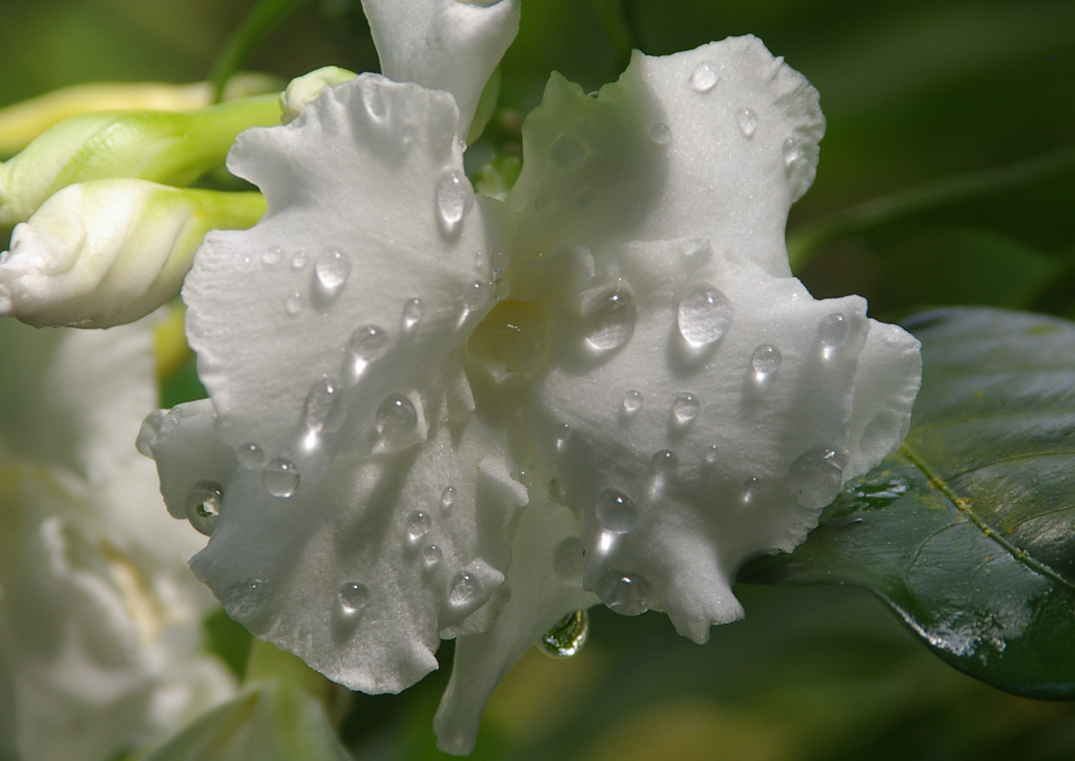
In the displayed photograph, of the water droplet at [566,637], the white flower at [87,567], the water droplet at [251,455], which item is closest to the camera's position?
the water droplet at [251,455]

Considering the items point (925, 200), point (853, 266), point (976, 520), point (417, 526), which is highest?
point (417, 526)

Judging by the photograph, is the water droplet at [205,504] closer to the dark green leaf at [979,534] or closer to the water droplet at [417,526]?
the water droplet at [417,526]

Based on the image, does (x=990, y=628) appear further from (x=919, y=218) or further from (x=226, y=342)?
(x=919, y=218)

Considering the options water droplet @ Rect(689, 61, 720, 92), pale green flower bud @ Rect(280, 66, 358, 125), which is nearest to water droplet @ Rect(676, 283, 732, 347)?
water droplet @ Rect(689, 61, 720, 92)

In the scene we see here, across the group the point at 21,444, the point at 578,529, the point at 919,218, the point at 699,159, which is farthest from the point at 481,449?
the point at 919,218

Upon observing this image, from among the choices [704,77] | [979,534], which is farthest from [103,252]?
[979,534]

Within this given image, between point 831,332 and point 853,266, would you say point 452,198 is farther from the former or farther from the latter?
point 853,266

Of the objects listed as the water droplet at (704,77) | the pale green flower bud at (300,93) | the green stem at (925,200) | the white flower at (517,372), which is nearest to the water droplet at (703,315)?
the white flower at (517,372)
